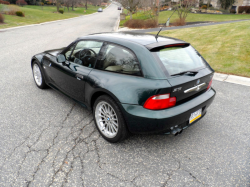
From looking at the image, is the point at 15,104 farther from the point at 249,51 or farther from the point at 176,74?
the point at 249,51

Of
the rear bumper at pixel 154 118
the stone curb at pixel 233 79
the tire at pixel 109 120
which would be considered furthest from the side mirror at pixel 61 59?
the stone curb at pixel 233 79

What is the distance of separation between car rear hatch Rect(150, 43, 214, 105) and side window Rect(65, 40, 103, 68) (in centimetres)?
97

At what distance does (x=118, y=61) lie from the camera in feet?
8.96

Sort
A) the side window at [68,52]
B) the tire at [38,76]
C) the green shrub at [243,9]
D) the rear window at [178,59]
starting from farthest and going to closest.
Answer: the green shrub at [243,9] → the tire at [38,76] → the side window at [68,52] → the rear window at [178,59]

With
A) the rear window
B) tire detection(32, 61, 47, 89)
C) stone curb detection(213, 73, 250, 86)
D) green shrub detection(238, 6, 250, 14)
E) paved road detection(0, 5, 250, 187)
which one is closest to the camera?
paved road detection(0, 5, 250, 187)

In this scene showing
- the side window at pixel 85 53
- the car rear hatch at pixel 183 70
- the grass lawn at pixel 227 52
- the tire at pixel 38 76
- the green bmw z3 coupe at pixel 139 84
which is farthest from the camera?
the grass lawn at pixel 227 52

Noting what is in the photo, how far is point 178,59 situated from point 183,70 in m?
0.21

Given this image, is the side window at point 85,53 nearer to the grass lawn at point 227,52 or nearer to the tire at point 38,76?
the tire at point 38,76

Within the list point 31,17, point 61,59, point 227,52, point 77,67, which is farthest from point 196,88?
point 31,17

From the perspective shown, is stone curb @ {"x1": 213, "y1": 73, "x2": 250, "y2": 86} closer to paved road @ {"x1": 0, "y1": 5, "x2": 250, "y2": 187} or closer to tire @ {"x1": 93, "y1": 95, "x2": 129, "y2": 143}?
paved road @ {"x1": 0, "y1": 5, "x2": 250, "y2": 187}

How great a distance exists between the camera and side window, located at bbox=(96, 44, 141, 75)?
2.58 meters

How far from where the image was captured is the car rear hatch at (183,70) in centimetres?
248

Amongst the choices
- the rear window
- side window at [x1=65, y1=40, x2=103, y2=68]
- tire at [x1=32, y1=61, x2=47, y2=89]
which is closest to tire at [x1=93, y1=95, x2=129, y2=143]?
side window at [x1=65, y1=40, x2=103, y2=68]

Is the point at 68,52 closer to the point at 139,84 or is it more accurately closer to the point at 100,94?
the point at 100,94
